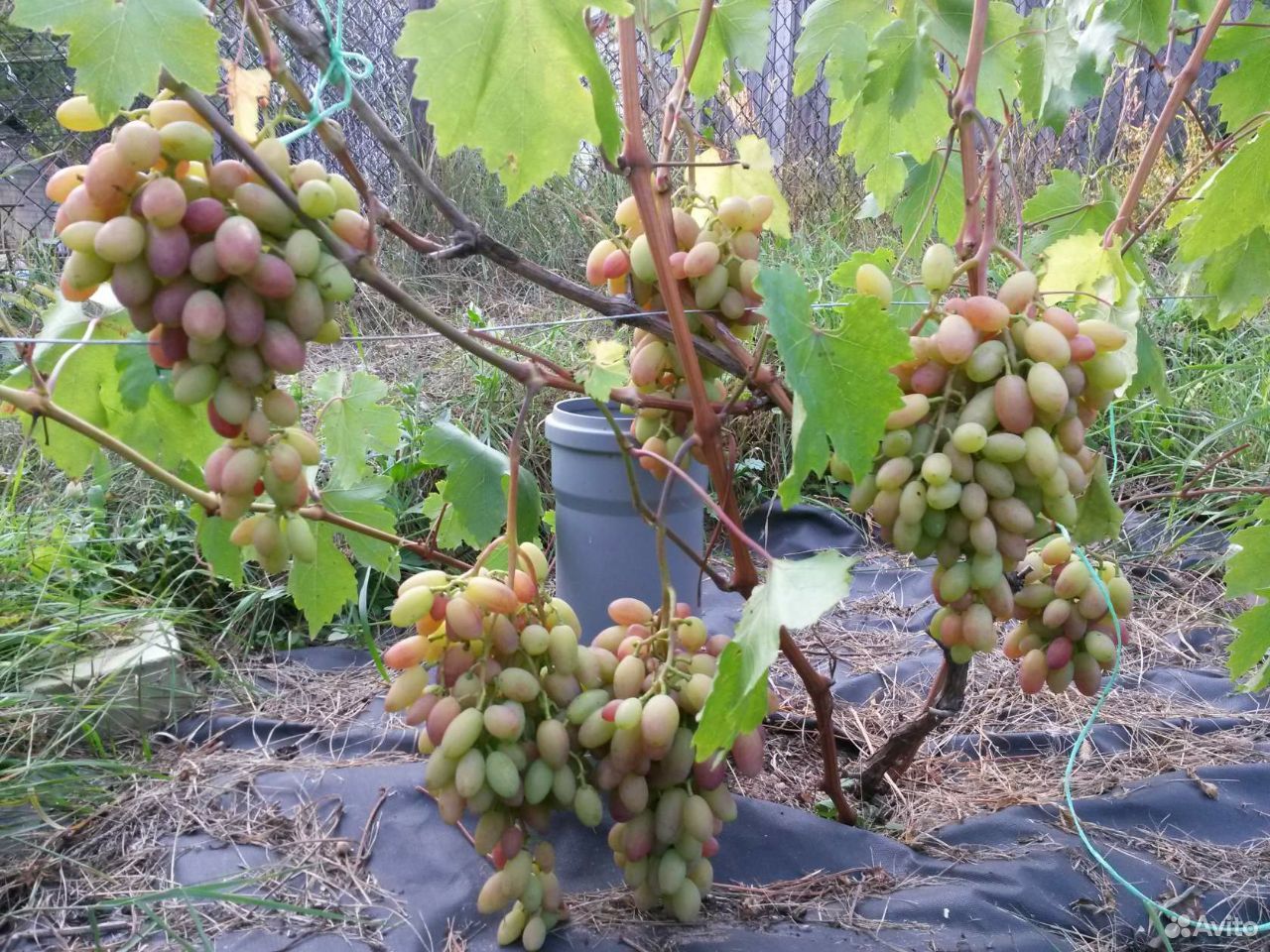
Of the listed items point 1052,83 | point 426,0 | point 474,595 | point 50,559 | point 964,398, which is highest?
point 426,0

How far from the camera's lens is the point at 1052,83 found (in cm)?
128

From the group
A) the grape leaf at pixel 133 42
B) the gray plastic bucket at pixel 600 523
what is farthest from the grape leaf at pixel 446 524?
the grape leaf at pixel 133 42

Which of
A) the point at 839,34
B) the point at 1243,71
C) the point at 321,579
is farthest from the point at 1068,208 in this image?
the point at 321,579

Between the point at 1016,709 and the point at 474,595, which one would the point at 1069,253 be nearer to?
the point at 474,595

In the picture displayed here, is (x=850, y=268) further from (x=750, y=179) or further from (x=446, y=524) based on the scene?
(x=446, y=524)

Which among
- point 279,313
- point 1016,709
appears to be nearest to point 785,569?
point 279,313

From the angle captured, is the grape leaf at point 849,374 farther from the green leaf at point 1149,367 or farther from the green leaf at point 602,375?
the green leaf at point 1149,367

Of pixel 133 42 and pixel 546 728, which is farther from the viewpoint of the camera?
pixel 546 728

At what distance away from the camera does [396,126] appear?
472cm

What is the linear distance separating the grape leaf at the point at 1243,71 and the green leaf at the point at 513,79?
100cm

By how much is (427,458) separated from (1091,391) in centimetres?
77

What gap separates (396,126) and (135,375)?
13.8 feet

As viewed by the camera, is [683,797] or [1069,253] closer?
[683,797]

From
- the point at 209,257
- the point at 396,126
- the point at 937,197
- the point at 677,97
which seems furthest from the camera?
the point at 396,126
